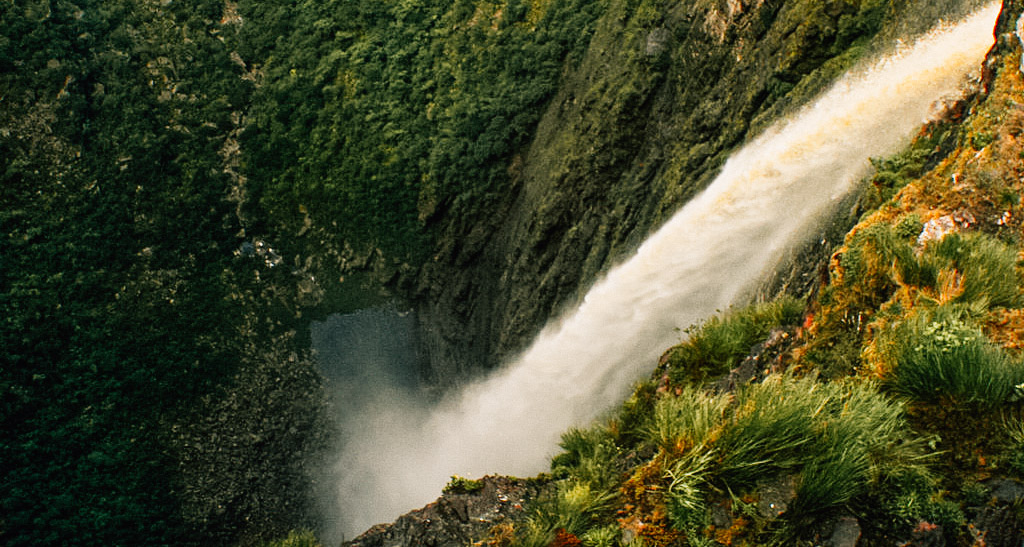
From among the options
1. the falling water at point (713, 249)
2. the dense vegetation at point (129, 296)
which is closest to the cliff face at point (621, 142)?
the falling water at point (713, 249)

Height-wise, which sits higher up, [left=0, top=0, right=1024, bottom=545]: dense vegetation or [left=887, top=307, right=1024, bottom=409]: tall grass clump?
[left=0, top=0, right=1024, bottom=545]: dense vegetation

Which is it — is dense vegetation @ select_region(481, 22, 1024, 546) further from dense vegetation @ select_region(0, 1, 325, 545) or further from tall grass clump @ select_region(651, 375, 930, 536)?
dense vegetation @ select_region(0, 1, 325, 545)

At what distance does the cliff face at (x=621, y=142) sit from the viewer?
10750 millimetres

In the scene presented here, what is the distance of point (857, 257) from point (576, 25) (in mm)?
13804

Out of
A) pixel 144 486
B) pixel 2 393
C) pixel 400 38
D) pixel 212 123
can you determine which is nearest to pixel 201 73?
pixel 212 123

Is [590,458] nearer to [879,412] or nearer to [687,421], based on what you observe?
[687,421]

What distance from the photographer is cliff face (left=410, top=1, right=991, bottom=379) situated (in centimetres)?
1075

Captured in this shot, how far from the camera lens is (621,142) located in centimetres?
1523

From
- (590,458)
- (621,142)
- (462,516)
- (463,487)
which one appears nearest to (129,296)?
(621,142)

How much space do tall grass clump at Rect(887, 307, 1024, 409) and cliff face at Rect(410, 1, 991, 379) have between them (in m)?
6.16

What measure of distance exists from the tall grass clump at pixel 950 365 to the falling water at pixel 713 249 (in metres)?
4.25

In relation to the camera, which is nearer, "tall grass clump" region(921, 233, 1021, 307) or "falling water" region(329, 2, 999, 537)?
"tall grass clump" region(921, 233, 1021, 307)

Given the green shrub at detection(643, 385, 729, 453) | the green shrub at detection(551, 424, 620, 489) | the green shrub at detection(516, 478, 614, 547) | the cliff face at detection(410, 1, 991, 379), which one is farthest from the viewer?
the cliff face at detection(410, 1, 991, 379)

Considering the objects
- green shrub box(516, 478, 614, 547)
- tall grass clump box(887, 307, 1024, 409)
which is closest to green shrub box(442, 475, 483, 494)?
green shrub box(516, 478, 614, 547)
